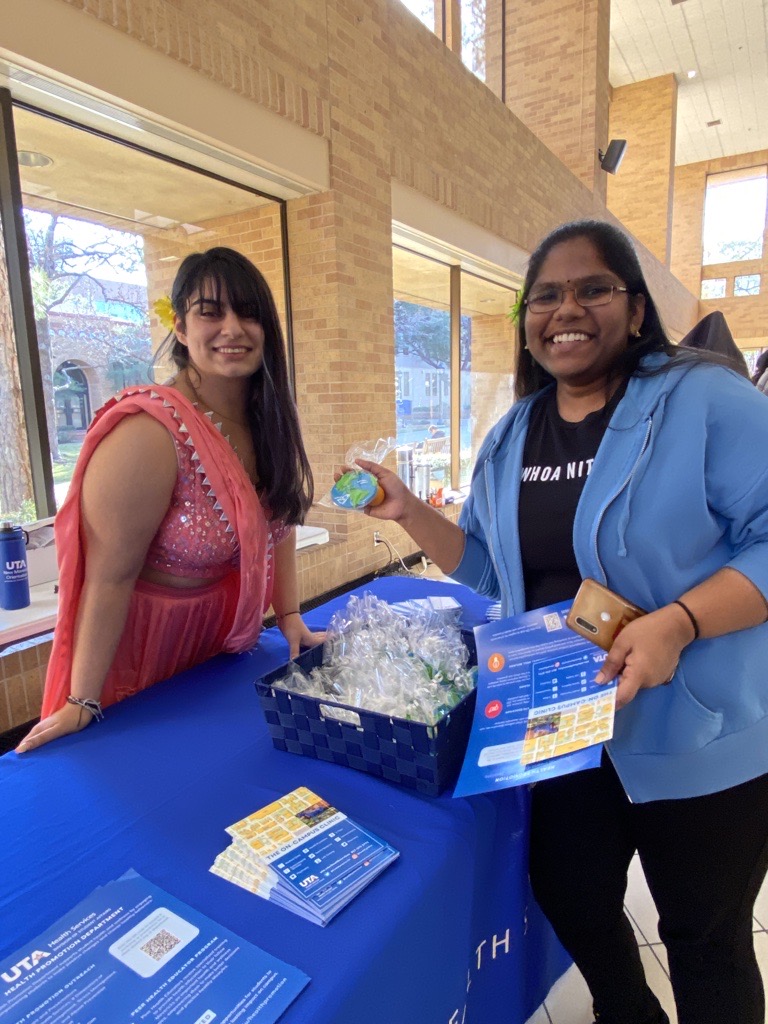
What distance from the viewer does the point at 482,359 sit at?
22.2ft

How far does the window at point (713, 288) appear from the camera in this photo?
Result: 14531mm

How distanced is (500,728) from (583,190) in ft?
26.7

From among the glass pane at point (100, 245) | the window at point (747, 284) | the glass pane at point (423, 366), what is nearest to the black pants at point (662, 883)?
the glass pane at point (100, 245)

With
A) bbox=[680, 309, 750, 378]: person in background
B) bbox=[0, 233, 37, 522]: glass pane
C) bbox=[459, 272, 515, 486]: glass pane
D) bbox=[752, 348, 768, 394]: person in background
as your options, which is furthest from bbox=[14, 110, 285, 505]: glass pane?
bbox=[459, 272, 515, 486]: glass pane

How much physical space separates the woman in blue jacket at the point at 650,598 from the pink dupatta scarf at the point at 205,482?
23.2 inches

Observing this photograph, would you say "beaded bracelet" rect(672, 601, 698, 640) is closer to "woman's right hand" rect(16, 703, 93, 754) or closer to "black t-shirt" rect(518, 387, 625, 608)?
"black t-shirt" rect(518, 387, 625, 608)

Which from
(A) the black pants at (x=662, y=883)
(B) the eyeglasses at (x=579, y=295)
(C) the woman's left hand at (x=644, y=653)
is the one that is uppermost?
(B) the eyeglasses at (x=579, y=295)

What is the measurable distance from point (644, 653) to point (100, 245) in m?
3.26

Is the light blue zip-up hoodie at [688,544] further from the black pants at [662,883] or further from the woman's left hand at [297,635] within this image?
the woman's left hand at [297,635]

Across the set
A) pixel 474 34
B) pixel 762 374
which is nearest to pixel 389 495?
pixel 762 374

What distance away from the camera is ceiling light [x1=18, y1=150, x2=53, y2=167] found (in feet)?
8.67

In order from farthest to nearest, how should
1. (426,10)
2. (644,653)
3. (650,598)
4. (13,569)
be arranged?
(426,10)
(13,569)
(650,598)
(644,653)

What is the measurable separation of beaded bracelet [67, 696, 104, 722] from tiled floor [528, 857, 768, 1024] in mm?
1188

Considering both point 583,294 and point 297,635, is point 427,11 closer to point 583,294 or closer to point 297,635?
point 583,294
